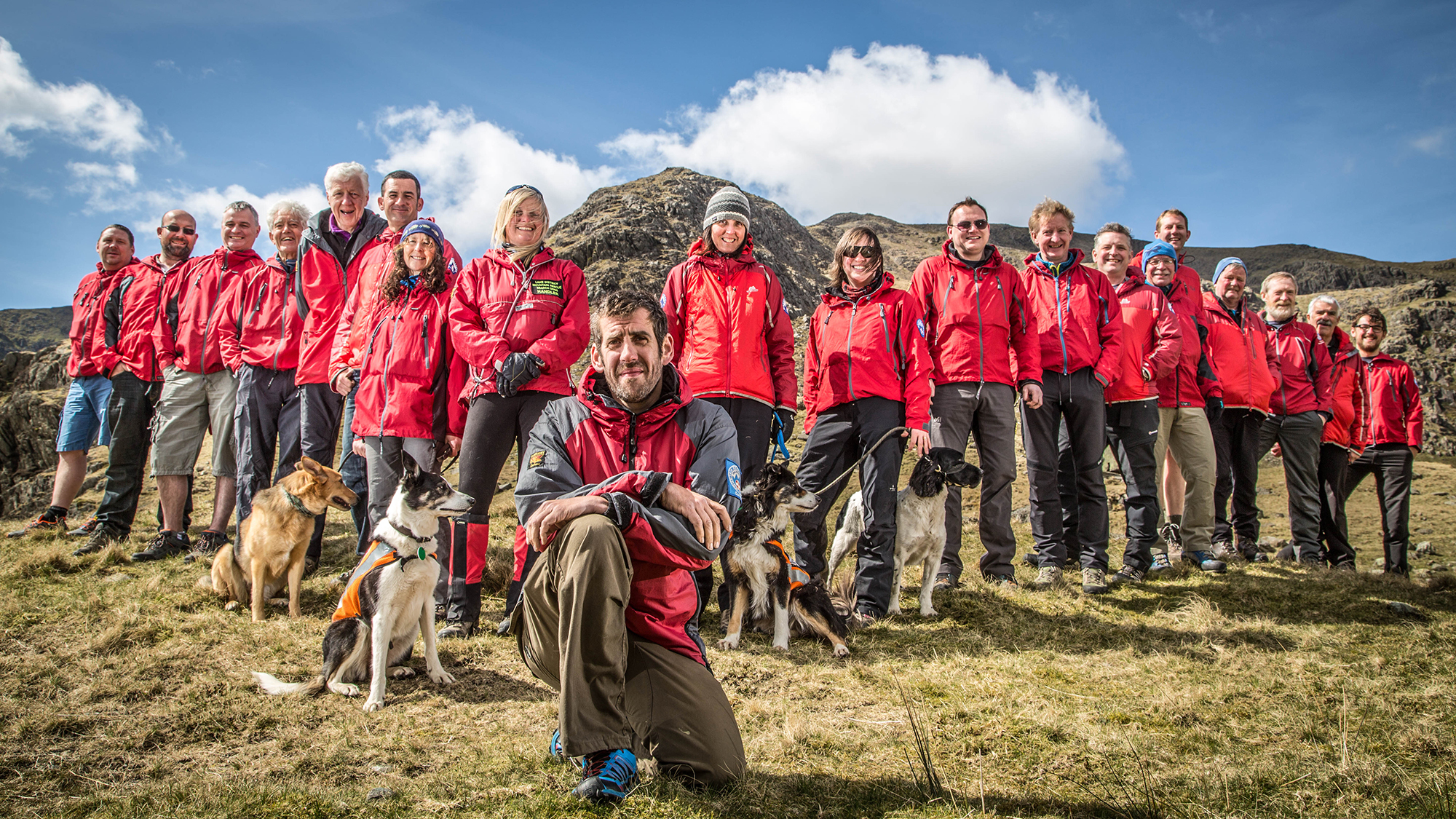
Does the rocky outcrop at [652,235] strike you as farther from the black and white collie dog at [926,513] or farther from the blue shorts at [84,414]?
the black and white collie dog at [926,513]

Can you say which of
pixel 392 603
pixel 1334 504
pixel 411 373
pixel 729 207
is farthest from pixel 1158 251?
pixel 392 603

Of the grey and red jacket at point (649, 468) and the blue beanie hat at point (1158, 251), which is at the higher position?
the blue beanie hat at point (1158, 251)

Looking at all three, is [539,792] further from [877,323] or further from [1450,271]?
[1450,271]

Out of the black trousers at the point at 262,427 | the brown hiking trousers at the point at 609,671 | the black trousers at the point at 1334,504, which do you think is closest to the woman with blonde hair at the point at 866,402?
the brown hiking trousers at the point at 609,671

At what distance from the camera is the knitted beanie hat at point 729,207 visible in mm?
4793

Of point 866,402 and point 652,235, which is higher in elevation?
point 652,235

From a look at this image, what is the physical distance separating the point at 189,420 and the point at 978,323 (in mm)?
6906

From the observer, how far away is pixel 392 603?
367 cm

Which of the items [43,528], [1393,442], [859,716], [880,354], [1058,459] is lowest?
[859,716]

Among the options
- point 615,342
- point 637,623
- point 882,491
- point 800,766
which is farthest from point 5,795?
point 882,491

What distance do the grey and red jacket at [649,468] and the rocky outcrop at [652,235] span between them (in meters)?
26.6

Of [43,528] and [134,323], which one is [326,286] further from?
[43,528]

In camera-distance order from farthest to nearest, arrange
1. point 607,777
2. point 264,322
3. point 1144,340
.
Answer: point 1144,340 < point 264,322 < point 607,777

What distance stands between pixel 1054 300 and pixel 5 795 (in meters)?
6.64
